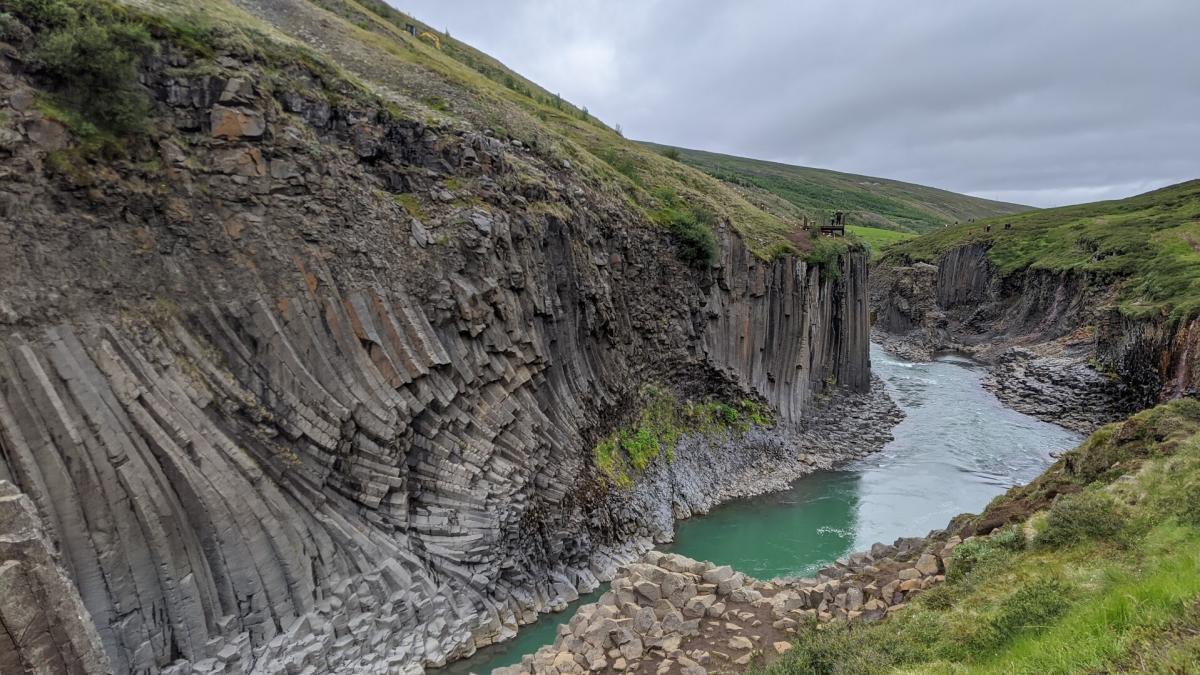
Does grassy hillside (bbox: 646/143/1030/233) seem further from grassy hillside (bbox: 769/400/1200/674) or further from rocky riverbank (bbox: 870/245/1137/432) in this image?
grassy hillside (bbox: 769/400/1200/674)

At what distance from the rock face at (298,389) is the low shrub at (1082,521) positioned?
13.6 meters

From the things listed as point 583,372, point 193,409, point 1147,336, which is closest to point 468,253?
point 583,372

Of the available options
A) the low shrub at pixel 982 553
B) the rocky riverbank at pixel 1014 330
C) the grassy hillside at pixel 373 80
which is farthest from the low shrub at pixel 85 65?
the rocky riverbank at pixel 1014 330

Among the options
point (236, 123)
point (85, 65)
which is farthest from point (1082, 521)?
point (85, 65)

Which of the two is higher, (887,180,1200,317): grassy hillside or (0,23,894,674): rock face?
(887,180,1200,317): grassy hillside

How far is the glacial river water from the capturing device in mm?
22891

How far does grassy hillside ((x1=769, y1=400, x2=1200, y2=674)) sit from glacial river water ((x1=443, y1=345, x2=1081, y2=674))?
10922 millimetres

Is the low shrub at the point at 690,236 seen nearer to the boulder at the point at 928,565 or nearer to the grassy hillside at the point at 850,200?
the boulder at the point at 928,565

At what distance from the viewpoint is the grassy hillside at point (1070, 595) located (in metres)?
6.16

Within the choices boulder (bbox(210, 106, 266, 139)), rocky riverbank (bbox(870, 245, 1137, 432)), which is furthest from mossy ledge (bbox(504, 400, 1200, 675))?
rocky riverbank (bbox(870, 245, 1137, 432))

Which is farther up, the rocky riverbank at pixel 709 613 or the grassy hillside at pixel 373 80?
the grassy hillside at pixel 373 80

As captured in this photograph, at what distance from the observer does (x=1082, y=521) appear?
9.93 m

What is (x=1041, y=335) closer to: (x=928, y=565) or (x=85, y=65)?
(x=928, y=565)

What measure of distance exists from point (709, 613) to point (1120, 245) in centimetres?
6909
